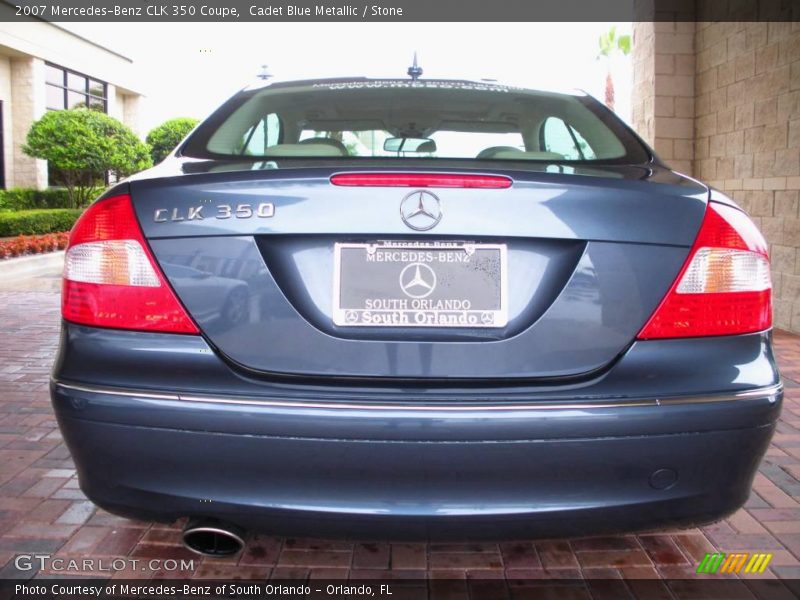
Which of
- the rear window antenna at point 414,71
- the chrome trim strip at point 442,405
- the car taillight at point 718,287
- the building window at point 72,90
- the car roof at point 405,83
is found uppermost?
the building window at point 72,90

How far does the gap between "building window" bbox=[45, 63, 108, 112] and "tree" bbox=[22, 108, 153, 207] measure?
18.7 feet

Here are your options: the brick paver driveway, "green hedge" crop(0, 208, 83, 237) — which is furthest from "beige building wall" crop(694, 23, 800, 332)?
"green hedge" crop(0, 208, 83, 237)

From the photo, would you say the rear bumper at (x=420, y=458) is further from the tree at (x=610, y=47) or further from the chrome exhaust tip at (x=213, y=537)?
the tree at (x=610, y=47)

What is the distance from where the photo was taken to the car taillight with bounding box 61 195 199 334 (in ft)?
5.43

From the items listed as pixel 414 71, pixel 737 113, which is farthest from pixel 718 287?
pixel 737 113

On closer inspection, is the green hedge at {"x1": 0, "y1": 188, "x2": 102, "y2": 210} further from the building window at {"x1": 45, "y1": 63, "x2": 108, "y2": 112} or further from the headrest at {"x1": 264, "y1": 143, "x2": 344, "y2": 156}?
the headrest at {"x1": 264, "y1": 143, "x2": 344, "y2": 156}

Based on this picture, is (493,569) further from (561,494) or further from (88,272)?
(88,272)

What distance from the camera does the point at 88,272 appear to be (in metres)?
1.71

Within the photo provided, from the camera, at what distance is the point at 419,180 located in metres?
1.64

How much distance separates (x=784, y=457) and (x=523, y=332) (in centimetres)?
225

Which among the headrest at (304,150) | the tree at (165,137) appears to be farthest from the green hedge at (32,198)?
the headrest at (304,150)

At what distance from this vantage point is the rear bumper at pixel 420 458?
1569 millimetres

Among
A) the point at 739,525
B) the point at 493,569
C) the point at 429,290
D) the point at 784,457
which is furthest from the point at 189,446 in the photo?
the point at 784,457

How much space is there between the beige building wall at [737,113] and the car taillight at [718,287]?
16.4ft
